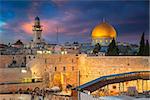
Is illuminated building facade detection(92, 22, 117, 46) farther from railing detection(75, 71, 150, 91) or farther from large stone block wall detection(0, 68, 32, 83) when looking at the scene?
railing detection(75, 71, 150, 91)

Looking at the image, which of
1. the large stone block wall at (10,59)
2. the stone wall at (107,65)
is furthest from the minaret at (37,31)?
the stone wall at (107,65)

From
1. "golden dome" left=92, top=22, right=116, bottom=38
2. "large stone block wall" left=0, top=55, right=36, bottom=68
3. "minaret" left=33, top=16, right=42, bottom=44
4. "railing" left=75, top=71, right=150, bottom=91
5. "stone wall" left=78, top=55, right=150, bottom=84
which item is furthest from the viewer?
"golden dome" left=92, top=22, right=116, bottom=38

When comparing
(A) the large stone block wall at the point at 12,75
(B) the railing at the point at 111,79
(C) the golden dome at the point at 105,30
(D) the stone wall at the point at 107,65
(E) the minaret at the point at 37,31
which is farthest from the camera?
(C) the golden dome at the point at 105,30

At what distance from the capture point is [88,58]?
43.4 ft

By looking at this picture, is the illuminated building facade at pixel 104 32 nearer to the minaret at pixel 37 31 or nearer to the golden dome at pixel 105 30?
the golden dome at pixel 105 30

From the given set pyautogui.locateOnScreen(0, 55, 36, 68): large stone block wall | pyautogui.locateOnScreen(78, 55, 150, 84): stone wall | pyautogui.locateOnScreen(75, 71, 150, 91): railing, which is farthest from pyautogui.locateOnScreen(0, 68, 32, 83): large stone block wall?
pyautogui.locateOnScreen(75, 71, 150, 91): railing

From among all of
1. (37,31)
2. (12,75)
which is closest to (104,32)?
(37,31)

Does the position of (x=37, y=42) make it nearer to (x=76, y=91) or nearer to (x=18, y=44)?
(x=18, y=44)

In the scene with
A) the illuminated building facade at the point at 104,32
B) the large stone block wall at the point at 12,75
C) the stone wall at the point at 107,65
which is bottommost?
the large stone block wall at the point at 12,75

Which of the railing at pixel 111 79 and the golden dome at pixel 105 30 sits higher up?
the golden dome at pixel 105 30

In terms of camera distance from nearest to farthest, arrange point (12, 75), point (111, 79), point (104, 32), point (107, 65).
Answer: point (111, 79) < point (12, 75) < point (107, 65) < point (104, 32)

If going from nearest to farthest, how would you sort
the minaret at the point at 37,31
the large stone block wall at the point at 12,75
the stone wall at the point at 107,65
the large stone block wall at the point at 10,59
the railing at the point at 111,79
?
the railing at the point at 111,79
the stone wall at the point at 107,65
the large stone block wall at the point at 12,75
the large stone block wall at the point at 10,59
the minaret at the point at 37,31

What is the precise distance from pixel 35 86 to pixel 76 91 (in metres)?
3.69

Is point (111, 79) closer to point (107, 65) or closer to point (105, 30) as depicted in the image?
point (107, 65)
